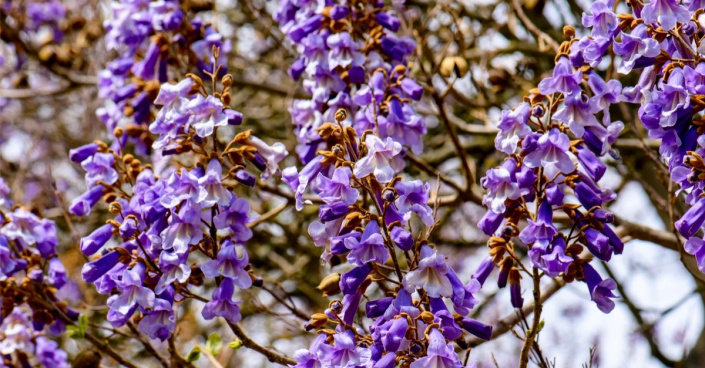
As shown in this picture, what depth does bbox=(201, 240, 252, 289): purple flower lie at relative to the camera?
3012 millimetres

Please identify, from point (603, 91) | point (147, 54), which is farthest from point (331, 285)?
point (147, 54)

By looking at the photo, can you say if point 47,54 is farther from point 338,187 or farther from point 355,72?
point 338,187

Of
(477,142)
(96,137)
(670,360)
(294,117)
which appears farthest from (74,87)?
(670,360)

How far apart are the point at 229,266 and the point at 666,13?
5.76 feet

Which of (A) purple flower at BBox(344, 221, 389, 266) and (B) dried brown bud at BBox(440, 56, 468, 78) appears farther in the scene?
(B) dried brown bud at BBox(440, 56, 468, 78)

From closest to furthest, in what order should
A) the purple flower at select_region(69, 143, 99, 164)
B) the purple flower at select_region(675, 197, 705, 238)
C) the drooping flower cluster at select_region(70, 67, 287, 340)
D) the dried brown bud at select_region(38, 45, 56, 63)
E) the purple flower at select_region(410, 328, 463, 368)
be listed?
the purple flower at select_region(410, 328, 463, 368), the purple flower at select_region(675, 197, 705, 238), the drooping flower cluster at select_region(70, 67, 287, 340), the purple flower at select_region(69, 143, 99, 164), the dried brown bud at select_region(38, 45, 56, 63)

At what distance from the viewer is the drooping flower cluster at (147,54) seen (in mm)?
4414

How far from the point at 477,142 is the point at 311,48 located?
11.0 ft

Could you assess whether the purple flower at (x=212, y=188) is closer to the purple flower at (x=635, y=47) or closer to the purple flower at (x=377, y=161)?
the purple flower at (x=377, y=161)

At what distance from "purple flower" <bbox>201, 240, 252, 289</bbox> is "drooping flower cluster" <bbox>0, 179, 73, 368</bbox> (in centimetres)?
114

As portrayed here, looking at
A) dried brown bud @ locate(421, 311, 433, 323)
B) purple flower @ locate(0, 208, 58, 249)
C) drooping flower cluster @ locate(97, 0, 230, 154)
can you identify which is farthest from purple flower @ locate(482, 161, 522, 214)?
purple flower @ locate(0, 208, 58, 249)

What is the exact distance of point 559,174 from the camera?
2889 millimetres

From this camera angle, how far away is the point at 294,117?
3.98 metres

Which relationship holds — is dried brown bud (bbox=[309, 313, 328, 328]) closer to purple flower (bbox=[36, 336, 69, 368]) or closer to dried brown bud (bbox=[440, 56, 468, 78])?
purple flower (bbox=[36, 336, 69, 368])
